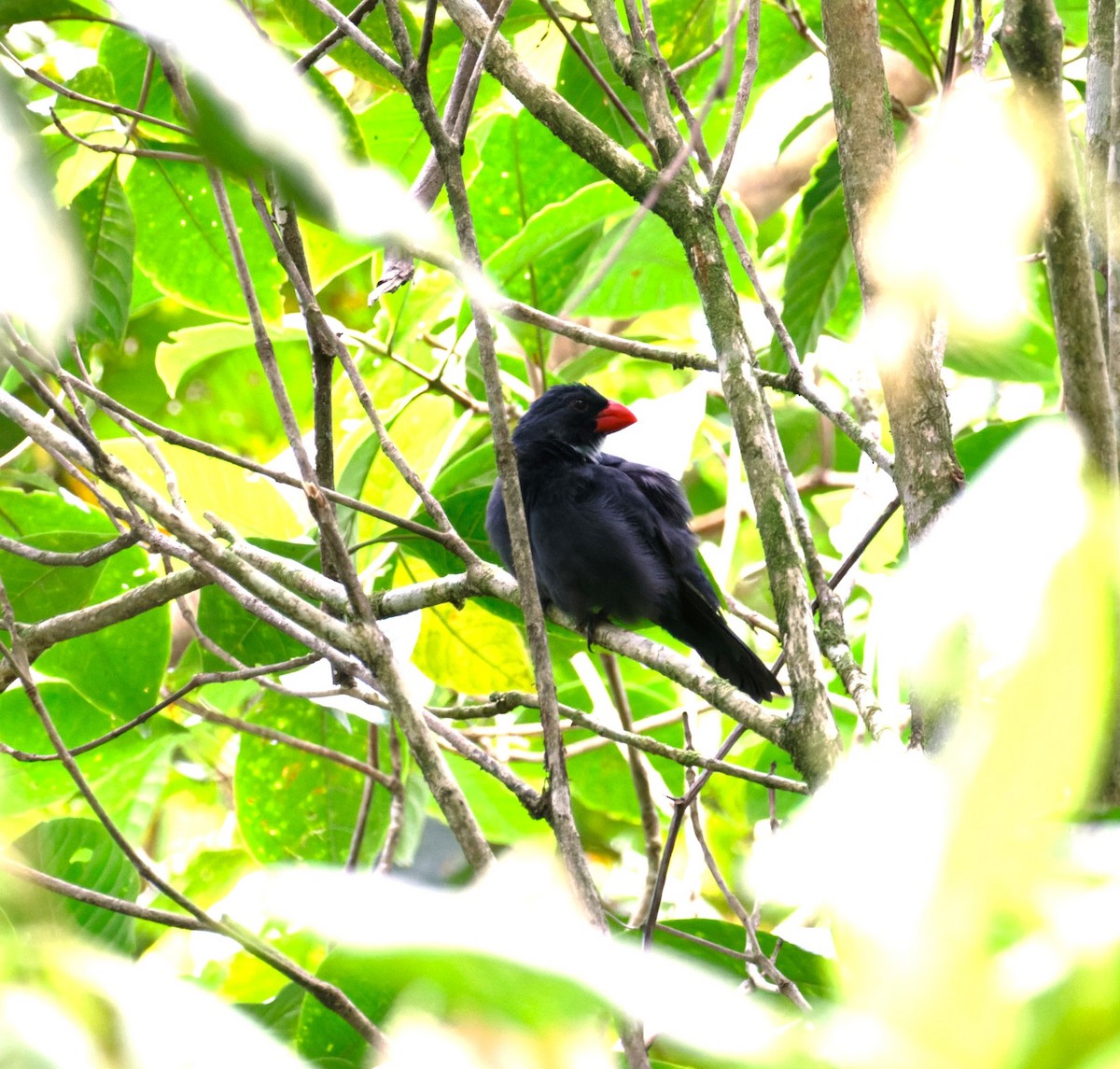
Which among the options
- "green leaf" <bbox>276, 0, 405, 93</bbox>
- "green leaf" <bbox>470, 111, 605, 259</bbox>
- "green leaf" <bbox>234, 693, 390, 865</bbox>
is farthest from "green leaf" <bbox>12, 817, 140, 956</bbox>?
"green leaf" <bbox>470, 111, 605, 259</bbox>

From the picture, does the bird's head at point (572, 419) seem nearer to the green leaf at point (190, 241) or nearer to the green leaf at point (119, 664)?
the green leaf at point (190, 241)

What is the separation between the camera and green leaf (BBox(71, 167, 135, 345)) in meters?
3.17

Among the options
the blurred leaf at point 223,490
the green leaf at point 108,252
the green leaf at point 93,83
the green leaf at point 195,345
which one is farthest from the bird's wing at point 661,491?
the green leaf at point 93,83

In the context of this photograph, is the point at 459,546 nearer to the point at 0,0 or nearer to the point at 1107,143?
the point at 0,0

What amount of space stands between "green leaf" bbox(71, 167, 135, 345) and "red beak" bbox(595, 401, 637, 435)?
1.70m

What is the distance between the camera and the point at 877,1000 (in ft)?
1.22

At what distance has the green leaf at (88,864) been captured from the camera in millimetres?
2584

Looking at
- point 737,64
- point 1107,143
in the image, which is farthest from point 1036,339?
point 1107,143

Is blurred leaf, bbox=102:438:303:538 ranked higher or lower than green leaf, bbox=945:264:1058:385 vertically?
lower

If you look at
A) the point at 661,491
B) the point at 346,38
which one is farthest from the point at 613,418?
the point at 346,38

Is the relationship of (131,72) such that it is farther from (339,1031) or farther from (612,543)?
(339,1031)

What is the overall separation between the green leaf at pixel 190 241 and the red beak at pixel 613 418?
49.0 inches

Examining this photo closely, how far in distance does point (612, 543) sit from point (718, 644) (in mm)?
463

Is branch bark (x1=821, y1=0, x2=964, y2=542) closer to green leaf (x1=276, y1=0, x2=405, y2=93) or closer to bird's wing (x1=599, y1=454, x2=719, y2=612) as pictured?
green leaf (x1=276, y1=0, x2=405, y2=93)
